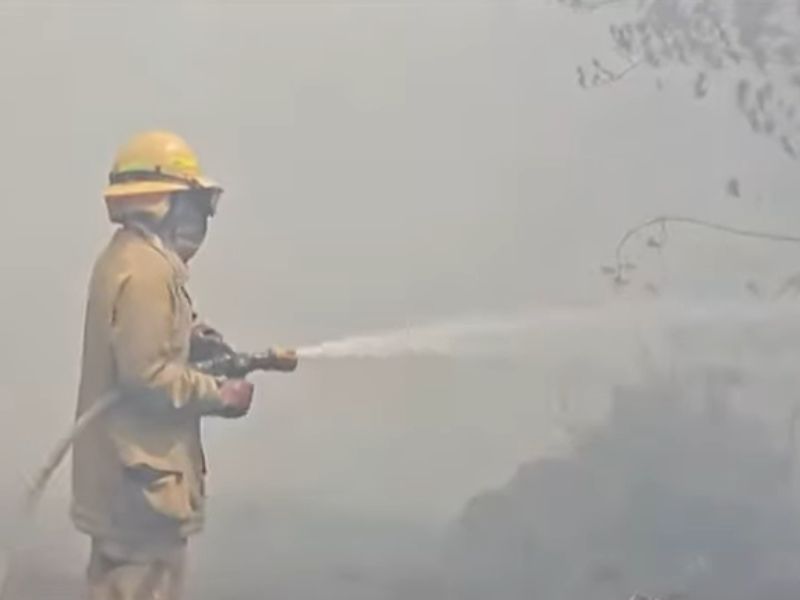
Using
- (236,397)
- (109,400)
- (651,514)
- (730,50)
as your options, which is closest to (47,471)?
(109,400)

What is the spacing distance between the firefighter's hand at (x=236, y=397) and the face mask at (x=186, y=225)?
0.15m

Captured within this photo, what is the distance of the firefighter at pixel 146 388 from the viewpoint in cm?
155

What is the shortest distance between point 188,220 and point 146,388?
0.67 feet

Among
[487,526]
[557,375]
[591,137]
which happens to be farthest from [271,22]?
[487,526]

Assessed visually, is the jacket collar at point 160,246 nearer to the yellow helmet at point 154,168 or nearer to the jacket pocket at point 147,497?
the yellow helmet at point 154,168

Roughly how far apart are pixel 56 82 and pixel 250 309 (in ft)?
1.14

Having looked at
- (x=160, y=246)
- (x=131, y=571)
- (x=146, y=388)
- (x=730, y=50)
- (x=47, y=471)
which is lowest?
(x=131, y=571)

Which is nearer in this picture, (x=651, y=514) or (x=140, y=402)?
(x=140, y=402)

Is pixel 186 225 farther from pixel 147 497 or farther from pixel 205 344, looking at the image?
pixel 147 497

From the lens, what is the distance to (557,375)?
65.6 inches

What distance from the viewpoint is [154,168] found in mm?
1604

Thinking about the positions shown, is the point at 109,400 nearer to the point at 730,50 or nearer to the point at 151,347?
the point at 151,347

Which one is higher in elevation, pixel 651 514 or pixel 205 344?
pixel 205 344

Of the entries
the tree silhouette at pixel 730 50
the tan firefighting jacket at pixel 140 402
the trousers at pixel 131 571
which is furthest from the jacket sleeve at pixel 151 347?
the tree silhouette at pixel 730 50
